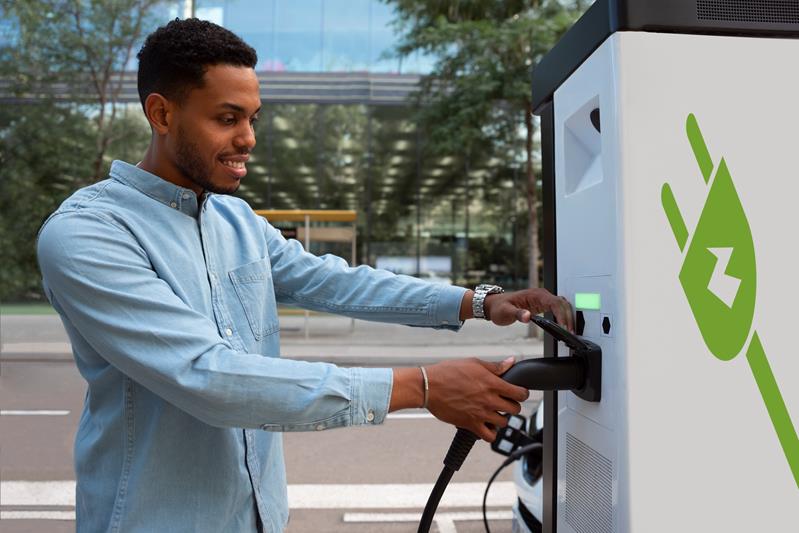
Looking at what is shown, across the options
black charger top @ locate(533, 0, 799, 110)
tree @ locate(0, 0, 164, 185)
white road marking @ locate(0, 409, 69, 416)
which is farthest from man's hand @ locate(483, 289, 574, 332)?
tree @ locate(0, 0, 164, 185)

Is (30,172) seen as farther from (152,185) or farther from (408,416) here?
(152,185)

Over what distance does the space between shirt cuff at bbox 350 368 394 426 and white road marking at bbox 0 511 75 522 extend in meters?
3.10

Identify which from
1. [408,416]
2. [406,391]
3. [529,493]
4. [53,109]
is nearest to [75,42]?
[53,109]

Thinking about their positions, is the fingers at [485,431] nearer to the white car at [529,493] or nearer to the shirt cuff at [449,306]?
the shirt cuff at [449,306]

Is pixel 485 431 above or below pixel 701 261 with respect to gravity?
below

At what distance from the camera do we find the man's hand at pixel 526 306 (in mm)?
1270

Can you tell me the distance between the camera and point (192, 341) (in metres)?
1.05

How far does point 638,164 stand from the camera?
1.03 metres

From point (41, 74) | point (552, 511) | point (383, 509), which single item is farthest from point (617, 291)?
point (41, 74)

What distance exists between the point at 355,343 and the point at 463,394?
10017mm

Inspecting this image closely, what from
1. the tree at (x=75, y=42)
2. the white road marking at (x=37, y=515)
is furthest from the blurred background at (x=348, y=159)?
the white road marking at (x=37, y=515)

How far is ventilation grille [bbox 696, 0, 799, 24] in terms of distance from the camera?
1.05 meters

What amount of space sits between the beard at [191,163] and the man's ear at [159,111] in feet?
0.12

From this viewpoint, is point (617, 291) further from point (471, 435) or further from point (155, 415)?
point (155, 415)
